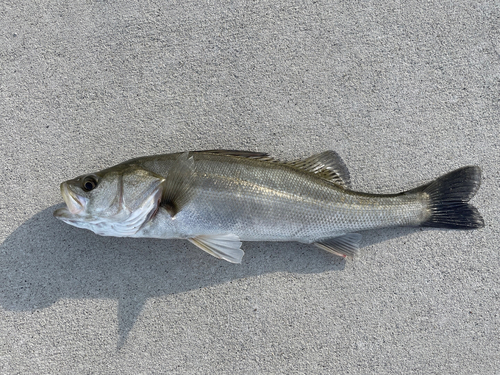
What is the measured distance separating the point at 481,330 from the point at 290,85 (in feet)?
7.41

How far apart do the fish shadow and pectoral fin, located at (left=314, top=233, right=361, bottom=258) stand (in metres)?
0.21

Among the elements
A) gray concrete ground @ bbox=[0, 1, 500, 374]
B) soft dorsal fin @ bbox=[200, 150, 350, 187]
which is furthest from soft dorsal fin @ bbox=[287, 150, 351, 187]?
gray concrete ground @ bbox=[0, 1, 500, 374]

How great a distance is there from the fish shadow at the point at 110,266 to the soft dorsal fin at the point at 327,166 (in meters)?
0.54

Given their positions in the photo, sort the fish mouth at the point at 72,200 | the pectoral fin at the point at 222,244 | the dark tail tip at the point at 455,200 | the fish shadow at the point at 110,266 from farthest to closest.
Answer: the fish shadow at the point at 110,266, the dark tail tip at the point at 455,200, the pectoral fin at the point at 222,244, the fish mouth at the point at 72,200

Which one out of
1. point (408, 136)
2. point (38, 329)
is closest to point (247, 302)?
point (38, 329)

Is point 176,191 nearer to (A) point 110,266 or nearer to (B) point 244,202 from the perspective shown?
(B) point 244,202

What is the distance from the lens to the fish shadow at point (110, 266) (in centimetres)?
232

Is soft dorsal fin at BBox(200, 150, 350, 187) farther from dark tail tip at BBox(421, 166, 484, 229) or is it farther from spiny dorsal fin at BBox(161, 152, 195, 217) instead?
spiny dorsal fin at BBox(161, 152, 195, 217)

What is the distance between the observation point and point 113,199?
1.94 meters

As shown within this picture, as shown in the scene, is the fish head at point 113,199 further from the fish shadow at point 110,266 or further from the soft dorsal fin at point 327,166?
the soft dorsal fin at point 327,166

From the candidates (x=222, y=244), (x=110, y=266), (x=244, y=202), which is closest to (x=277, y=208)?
(x=244, y=202)

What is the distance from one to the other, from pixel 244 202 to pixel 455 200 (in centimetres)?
140

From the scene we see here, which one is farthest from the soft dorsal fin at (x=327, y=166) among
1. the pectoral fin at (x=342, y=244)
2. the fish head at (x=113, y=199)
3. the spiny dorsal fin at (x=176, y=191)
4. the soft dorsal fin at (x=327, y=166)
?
the fish head at (x=113, y=199)

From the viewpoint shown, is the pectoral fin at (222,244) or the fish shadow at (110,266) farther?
the fish shadow at (110,266)
